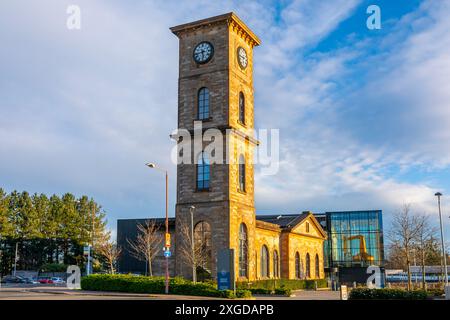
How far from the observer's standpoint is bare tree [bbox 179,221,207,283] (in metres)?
44.0

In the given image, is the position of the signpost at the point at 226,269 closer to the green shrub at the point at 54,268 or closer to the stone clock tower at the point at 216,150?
the stone clock tower at the point at 216,150

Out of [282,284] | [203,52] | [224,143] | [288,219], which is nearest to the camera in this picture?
[224,143]

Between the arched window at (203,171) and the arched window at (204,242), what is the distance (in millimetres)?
3167

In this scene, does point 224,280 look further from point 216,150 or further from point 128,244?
point 128,244

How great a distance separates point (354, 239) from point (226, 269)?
60.1m

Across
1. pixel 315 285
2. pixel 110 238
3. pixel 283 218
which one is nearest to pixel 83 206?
pixel 110 238

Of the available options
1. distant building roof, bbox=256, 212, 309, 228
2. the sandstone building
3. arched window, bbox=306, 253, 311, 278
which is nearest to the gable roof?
distant building roof, bbox=256, 212, 309, 228

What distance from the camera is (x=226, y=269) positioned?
97.2ft

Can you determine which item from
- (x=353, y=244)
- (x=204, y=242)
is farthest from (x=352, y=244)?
(x=204, y=242)

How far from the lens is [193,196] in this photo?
150ft

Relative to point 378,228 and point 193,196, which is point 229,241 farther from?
point 378,228

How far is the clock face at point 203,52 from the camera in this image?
156 feet

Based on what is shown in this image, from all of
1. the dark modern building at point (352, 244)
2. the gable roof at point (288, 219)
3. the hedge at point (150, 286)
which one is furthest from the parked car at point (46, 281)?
the dark modern building at point (352, 244)

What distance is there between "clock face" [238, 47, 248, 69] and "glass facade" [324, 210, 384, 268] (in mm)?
44876
